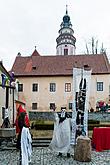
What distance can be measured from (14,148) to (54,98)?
28.1 m

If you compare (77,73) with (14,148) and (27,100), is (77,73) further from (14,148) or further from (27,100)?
(27,100)

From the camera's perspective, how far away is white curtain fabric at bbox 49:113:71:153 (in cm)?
1143

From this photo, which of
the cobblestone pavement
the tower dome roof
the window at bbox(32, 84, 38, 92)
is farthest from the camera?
the tower dome roof

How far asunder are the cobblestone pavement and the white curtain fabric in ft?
1.03

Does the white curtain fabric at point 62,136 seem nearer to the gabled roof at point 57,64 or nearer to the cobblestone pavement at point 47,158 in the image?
the cobblestone pavement at point 47,158

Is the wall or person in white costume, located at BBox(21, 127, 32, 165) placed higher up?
the wall

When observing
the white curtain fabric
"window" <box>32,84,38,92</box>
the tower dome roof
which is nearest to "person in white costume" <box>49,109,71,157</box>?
the white curtain fabric

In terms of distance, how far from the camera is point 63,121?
11.5 metres

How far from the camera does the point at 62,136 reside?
11.6 metres

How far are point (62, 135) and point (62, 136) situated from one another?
4cm

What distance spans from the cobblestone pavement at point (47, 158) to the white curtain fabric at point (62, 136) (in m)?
0.31

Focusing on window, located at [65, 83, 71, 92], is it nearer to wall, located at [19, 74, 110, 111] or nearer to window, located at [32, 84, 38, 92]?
wall, located at [19, 74, 110, 111]

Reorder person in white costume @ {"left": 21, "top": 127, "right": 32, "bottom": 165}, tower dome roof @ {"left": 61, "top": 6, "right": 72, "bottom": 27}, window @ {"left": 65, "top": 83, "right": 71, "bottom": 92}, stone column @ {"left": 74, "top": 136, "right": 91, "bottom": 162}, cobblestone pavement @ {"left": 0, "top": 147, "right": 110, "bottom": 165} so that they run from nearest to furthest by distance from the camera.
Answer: person in white costume @ {"left": 21, "top": 127, "right": 32, "bottom": 165} → cobblestone pavement @ {"left": 0, "top": 147, "right": 110, "bottom": 165} → stone column @ {"left": 74, "top": 136, "right": 91, "bottom": 162} → window @ {"left": 65, "top": 83, "right": 71, "bottom": 92} → tower dome roof @ {"left": 61, "top": 6, "right": 72, "bottom": 27}

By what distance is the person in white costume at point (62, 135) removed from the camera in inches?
450
